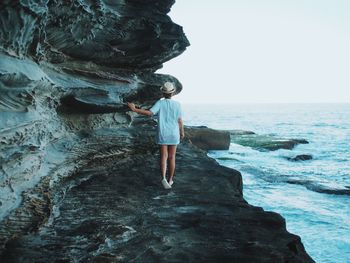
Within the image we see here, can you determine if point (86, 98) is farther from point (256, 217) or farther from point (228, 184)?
point (256, 217)

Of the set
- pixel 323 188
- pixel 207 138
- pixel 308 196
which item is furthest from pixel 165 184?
A: pixel 207 138

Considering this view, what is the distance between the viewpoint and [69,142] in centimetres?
800

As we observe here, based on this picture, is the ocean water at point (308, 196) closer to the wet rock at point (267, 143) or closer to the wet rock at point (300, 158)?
the wet rock at point (300, 158)

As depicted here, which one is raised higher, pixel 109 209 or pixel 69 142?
pixel 69 142

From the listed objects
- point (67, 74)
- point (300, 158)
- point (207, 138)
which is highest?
point (67, 74)

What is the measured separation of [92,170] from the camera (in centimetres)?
Answer: 830

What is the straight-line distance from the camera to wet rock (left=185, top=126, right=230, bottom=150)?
27578 mm

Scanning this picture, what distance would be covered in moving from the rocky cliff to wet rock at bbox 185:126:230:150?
16.3 meters

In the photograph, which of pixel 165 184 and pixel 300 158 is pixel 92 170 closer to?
pixel 165 184

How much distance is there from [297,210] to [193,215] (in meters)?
10.2

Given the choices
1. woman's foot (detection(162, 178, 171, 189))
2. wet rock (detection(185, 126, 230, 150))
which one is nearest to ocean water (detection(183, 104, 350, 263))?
wet rock (detection(185, 126, 230, 150))

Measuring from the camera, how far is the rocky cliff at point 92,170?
4.77 m

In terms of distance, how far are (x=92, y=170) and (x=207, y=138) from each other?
21.3m

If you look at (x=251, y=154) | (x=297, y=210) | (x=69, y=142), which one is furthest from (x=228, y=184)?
(x=251, y=154)
